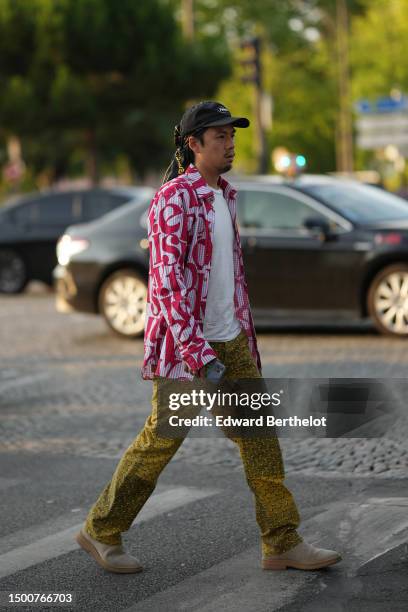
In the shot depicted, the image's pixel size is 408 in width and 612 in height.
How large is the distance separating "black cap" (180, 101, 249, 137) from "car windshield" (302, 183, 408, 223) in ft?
27.4

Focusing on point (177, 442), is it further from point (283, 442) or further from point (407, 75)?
point (407, 75)

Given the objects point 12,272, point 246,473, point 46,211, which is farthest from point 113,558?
point 46,211

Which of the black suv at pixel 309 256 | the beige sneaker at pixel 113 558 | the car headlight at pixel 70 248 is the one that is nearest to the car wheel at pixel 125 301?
the black suv at pixel 309 256

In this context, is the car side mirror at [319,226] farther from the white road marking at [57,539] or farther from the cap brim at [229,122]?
the cap brim at [229,122]

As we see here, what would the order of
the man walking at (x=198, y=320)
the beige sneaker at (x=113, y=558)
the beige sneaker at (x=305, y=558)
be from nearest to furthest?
the man walking at (x=198, y=320)
the beige sneaker at (x=305, y=558)
the beige sneaker at (x=113, y=558)

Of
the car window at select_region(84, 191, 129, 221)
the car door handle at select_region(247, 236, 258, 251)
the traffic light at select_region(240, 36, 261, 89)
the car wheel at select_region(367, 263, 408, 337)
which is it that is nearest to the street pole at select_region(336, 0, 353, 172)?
the traffic light at select_region(240, 36, 261, 89)

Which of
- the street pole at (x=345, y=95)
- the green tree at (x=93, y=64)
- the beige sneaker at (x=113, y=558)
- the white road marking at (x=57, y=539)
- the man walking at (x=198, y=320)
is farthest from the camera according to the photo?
the street pole at (x=345, y=95)

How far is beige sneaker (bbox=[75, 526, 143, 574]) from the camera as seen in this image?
5.38 metres

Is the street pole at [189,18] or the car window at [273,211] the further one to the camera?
the street pole at [189,18]

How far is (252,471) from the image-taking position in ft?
17.1

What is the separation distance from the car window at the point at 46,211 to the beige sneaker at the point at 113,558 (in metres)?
16.5

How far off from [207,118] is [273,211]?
874 centimetres

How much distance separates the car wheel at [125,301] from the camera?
14.3 meters

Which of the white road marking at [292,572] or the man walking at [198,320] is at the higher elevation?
the man walking at [198,320]
